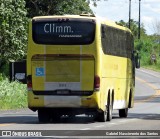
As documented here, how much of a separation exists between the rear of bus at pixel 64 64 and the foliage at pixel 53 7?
34724 mm

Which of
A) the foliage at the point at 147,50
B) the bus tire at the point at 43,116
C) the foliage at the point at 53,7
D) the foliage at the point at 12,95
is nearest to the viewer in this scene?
the bus tire at the point at 43,116

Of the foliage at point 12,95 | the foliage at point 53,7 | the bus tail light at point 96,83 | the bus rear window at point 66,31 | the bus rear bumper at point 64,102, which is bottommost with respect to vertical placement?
the foliage at point 12,95

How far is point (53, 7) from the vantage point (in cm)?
6112

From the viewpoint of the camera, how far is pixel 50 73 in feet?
84.3

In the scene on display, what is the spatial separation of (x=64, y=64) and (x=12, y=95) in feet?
48.1

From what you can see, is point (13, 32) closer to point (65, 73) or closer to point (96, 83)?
point (65, 73)

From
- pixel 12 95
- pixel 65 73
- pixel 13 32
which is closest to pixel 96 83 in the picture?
pixel 65 73

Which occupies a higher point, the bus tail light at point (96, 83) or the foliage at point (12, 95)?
the bus tail light at point (96, 83)

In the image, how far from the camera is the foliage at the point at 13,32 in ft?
163

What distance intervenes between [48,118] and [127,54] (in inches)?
216

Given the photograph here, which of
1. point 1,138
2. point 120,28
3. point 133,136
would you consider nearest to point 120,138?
point 133,136

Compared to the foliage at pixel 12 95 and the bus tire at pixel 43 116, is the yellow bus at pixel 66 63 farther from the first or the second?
the foliage at pixel 12 95

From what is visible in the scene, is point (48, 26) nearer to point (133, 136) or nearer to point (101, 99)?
point (101, 99)

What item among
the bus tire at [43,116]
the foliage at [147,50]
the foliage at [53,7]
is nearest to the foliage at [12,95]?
the bus tire at [43,116]
